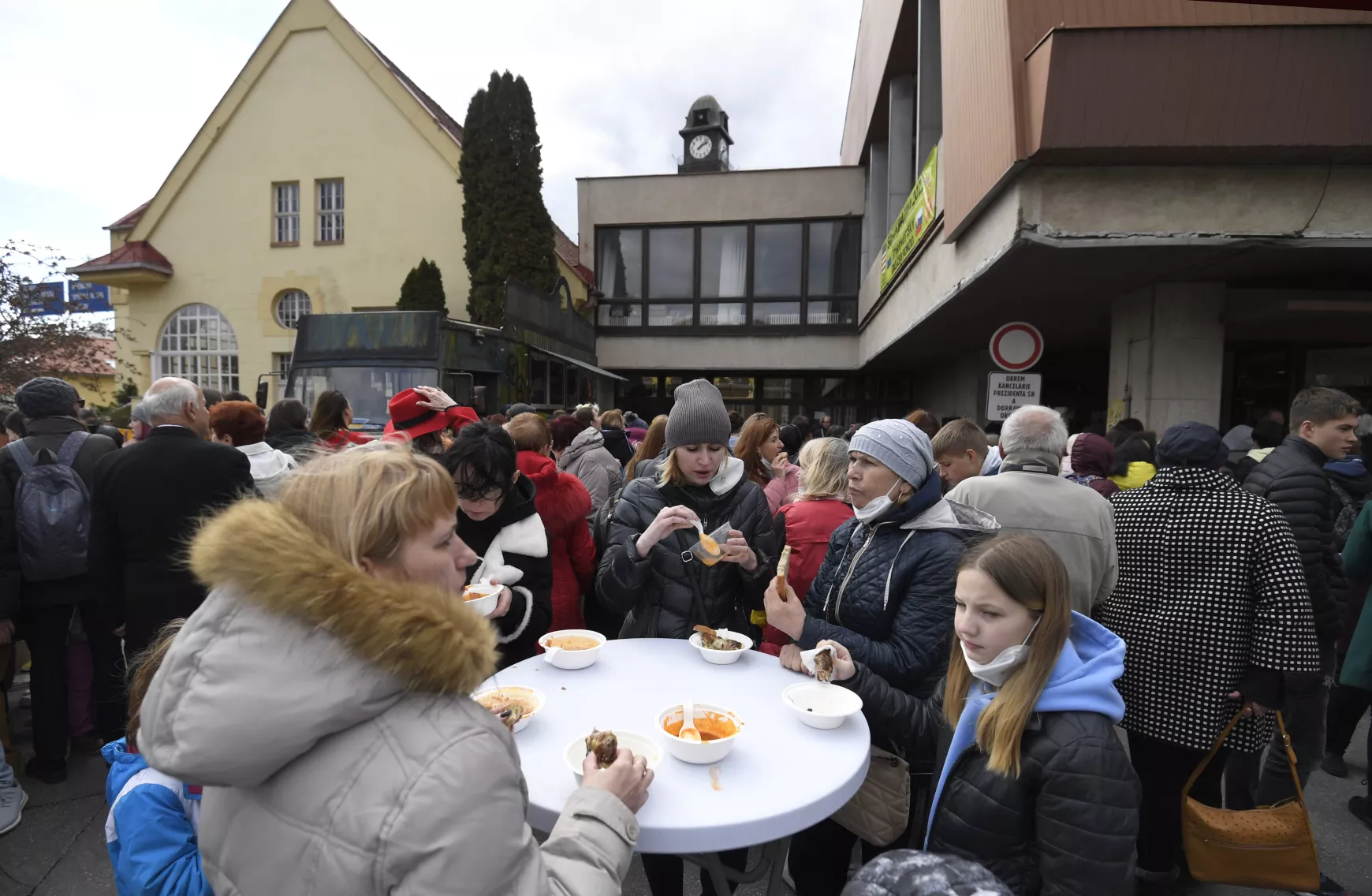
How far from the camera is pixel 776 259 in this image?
18.2m

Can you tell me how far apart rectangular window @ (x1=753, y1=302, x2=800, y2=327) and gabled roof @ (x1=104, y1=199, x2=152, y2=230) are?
18.7m

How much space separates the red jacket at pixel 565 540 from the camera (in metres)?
3.43

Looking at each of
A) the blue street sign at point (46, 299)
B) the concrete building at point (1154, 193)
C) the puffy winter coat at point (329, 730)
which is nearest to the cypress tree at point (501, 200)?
the blue street sign at point (46, 299)

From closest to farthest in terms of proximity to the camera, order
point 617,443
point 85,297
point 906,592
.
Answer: point 906,592 < point 617,443 < point 85,297

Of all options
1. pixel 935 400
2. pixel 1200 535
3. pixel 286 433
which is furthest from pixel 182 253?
pixel 1200 535

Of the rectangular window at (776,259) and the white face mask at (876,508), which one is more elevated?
the rectangular window at (776,259)

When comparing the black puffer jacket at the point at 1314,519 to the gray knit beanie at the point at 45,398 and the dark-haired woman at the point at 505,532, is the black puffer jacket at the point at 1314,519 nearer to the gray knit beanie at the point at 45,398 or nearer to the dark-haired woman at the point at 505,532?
the dark-haired woman at the point at 505,532

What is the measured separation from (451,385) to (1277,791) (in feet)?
26.7

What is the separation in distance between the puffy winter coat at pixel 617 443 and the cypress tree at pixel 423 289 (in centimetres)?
1110

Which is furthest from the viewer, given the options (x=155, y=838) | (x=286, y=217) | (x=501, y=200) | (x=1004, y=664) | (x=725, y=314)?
(x=286, y=217)

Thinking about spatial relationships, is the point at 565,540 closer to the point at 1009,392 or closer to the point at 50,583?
the point at 50,583

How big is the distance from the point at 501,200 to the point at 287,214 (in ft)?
24.2

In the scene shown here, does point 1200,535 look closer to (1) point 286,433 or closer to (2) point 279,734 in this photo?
(2) point 279,734

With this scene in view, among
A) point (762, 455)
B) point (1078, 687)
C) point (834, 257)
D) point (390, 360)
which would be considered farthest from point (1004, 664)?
point (834, 257)
